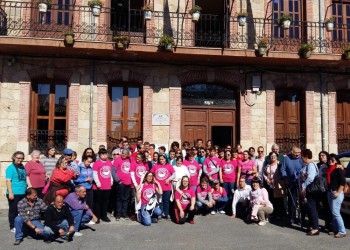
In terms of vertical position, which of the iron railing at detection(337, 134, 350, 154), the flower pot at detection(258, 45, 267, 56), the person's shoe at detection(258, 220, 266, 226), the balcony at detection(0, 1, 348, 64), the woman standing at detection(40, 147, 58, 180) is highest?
the balcony at detection(0, 1, 348, 64)

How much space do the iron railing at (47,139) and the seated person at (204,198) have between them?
5.49m

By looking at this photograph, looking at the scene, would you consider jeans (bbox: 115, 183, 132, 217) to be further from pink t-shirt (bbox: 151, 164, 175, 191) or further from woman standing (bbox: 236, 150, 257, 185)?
woman standing (bbox: 236, 150, 257, 185)

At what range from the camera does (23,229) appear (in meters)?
6.64

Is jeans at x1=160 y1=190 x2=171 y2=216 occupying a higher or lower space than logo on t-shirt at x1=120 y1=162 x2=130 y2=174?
A: lower

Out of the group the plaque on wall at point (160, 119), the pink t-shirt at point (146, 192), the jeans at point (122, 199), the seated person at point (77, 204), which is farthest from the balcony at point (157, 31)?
the seated person at point (77, 204)

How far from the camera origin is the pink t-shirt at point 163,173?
8.30 m

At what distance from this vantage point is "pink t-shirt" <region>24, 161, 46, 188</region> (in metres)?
7.59

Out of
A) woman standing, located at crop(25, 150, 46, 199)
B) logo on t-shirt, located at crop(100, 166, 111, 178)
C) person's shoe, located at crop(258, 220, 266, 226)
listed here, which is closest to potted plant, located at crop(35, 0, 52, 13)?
woman standing, located at crop(25, 150, 46, 199)

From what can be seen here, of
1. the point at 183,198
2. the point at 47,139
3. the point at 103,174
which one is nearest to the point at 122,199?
the point at 103,174

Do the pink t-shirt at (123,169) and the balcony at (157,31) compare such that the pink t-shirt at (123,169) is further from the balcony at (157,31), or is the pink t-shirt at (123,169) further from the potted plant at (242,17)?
A: the potted plant at (242,17)

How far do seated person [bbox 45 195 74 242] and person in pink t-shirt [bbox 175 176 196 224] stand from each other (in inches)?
97.0

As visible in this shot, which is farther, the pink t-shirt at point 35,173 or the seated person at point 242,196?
the seated person at point 242,196

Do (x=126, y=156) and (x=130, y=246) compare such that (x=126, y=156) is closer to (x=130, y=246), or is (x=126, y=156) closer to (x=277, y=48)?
(x=130, y=246)

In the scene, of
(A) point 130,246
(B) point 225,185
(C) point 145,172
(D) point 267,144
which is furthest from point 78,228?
(D) point 267,144
